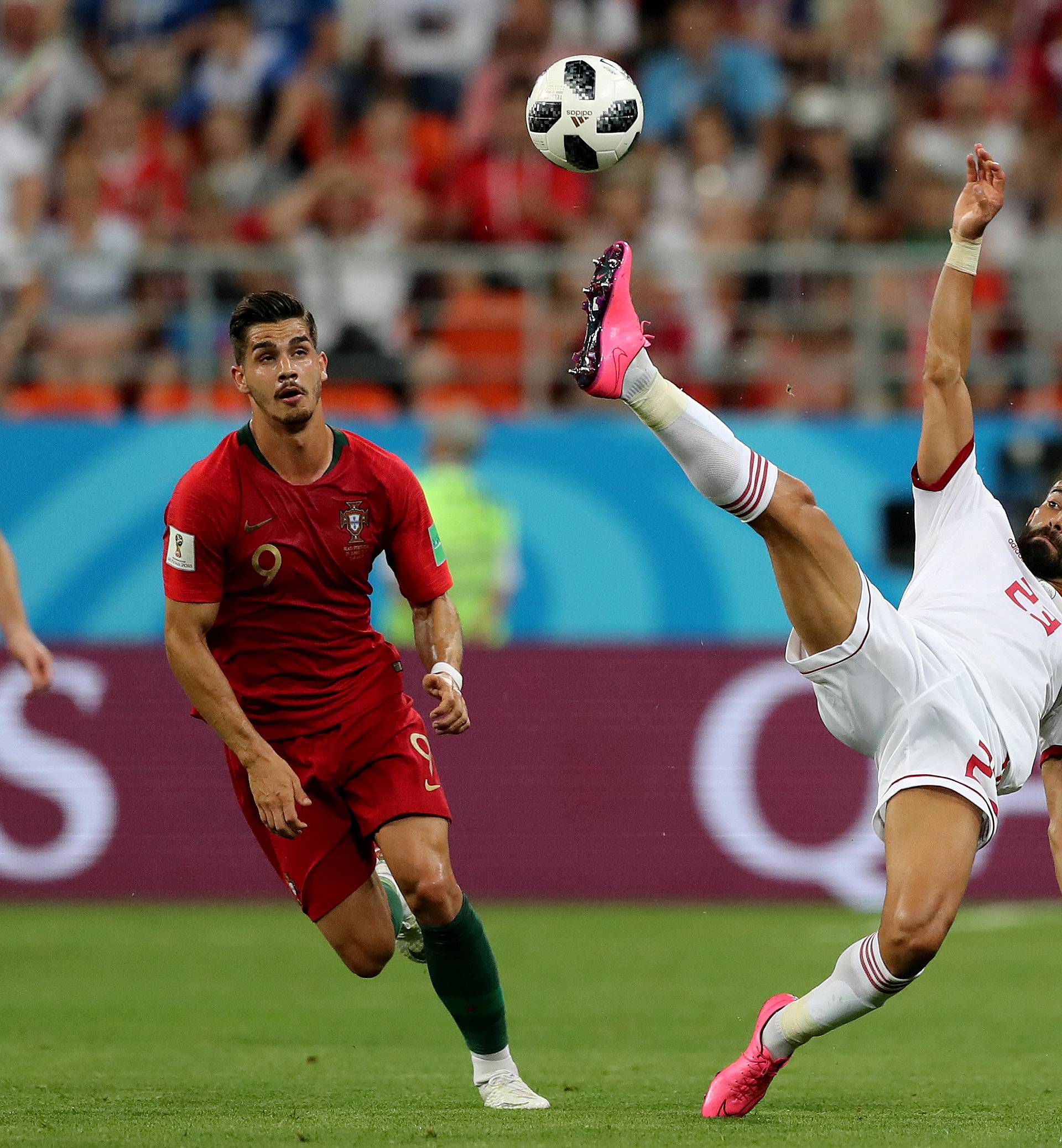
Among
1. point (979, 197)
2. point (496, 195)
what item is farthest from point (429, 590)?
point (496, 195)

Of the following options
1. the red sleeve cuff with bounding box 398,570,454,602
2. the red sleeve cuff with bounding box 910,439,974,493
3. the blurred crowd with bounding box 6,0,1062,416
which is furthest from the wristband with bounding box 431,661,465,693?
the blurred crowd with bounding box 6,0,1062,416

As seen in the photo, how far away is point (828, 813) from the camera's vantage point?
1162 cm

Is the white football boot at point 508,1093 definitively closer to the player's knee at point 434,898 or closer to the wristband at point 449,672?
the player's knee at point 434,898

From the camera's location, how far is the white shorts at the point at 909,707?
604cm

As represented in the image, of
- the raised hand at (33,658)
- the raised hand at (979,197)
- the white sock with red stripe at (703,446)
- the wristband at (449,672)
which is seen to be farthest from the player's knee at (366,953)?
the raised hand at (979,197)

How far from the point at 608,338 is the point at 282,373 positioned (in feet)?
3.49

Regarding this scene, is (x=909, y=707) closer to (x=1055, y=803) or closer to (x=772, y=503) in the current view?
(x=1055, y=803)

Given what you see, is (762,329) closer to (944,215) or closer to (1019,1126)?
(944,215)

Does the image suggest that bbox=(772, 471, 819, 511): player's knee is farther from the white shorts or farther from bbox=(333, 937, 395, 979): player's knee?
bbox=(333, 937, 395, 979): player's knee

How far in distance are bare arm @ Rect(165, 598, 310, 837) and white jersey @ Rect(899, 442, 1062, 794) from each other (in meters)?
2.10

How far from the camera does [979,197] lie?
6.57m

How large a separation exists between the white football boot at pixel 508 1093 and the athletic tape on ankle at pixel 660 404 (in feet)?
7.08

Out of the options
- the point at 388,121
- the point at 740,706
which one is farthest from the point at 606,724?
the point at 388,121

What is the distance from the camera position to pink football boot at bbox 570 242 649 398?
602 cm
